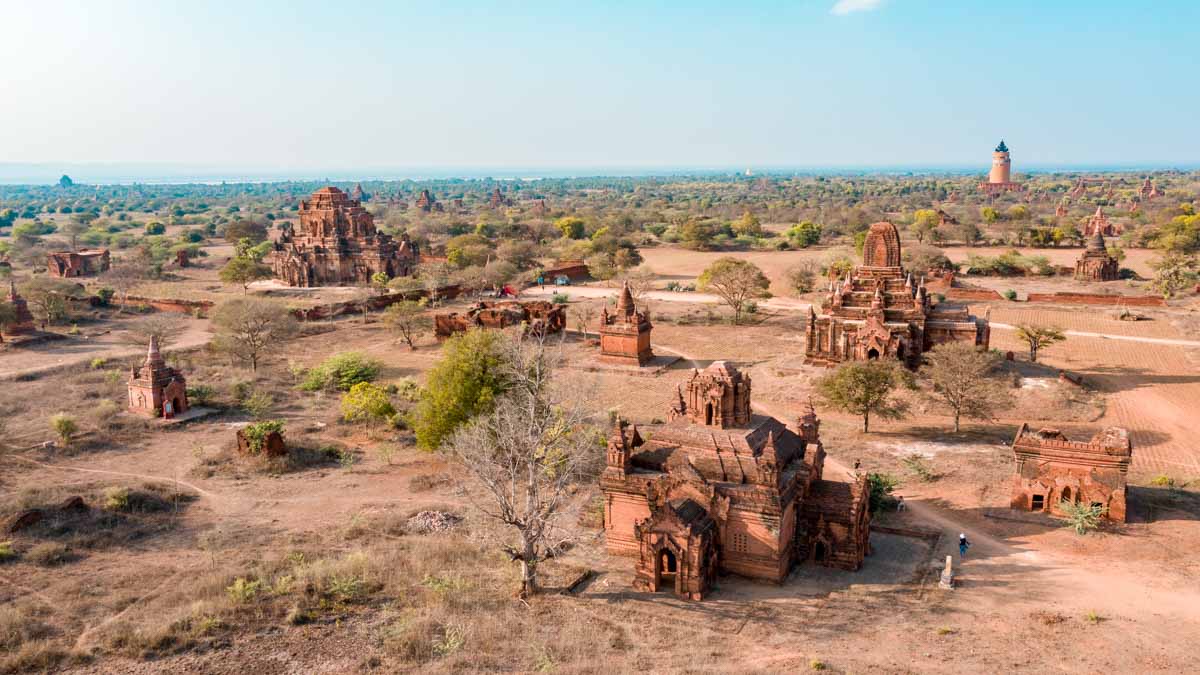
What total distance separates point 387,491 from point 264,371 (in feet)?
64.2

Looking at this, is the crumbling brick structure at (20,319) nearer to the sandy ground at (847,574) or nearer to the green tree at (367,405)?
the sandy ground at (847,574)

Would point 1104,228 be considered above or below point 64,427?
above

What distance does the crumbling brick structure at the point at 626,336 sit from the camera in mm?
42500

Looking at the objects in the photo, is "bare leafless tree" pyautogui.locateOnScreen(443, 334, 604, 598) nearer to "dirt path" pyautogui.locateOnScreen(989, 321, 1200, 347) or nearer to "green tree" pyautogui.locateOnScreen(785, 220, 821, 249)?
"dirt path" pyautogui.locateOnScreen(989, 321, 1200, 347)

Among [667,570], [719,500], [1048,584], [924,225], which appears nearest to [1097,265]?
[924,225]

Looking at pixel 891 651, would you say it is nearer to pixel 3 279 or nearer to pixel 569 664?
pixel 569 664

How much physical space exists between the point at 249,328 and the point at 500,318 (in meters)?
14.8

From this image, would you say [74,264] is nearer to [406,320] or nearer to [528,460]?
[406,320]

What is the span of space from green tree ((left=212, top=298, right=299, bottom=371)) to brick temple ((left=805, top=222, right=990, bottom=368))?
2777 centimetres

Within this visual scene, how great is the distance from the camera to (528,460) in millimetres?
18344

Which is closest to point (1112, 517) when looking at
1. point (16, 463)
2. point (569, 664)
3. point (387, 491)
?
point (569, 664)

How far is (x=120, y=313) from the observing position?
5819 cm

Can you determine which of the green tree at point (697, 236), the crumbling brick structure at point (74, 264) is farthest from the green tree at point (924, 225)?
the crumbling brick structure at point (74, 264)

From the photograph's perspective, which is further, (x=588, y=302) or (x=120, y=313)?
(x=588, y=302)
